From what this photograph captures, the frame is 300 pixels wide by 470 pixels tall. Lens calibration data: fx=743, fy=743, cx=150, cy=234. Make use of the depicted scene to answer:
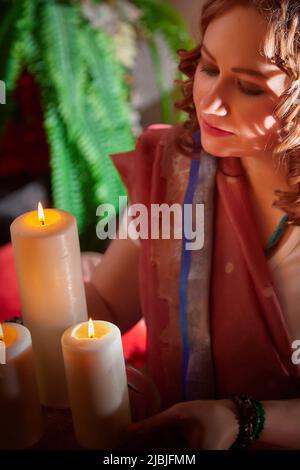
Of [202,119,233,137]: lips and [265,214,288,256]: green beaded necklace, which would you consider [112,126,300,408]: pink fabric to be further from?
[202,119,233,137]: lips

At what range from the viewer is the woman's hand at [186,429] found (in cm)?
85

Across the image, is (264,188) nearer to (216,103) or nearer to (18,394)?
(216,103)

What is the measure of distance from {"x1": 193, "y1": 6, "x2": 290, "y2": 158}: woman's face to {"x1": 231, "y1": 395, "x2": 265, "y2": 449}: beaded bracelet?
33cm

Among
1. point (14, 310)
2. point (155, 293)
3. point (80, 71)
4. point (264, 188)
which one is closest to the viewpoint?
point (264, 188)

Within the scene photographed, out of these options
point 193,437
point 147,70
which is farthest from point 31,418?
point 147,70

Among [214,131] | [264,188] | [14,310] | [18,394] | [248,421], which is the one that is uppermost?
[214,131]

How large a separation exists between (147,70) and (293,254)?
1183 mm

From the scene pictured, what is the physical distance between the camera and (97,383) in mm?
805

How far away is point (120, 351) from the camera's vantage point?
32.1 inches

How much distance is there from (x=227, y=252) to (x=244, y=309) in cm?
9

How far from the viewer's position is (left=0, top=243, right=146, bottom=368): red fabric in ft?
5.08

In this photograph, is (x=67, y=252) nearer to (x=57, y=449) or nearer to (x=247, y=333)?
(x=57, y=449)

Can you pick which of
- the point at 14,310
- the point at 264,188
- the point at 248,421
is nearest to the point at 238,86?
the point at 264,188

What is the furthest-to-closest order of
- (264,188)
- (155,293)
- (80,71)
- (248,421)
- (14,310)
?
1. (80,71)
2. (14,310)
3. (155,293)
4. (264,188)
5. (248,421)
